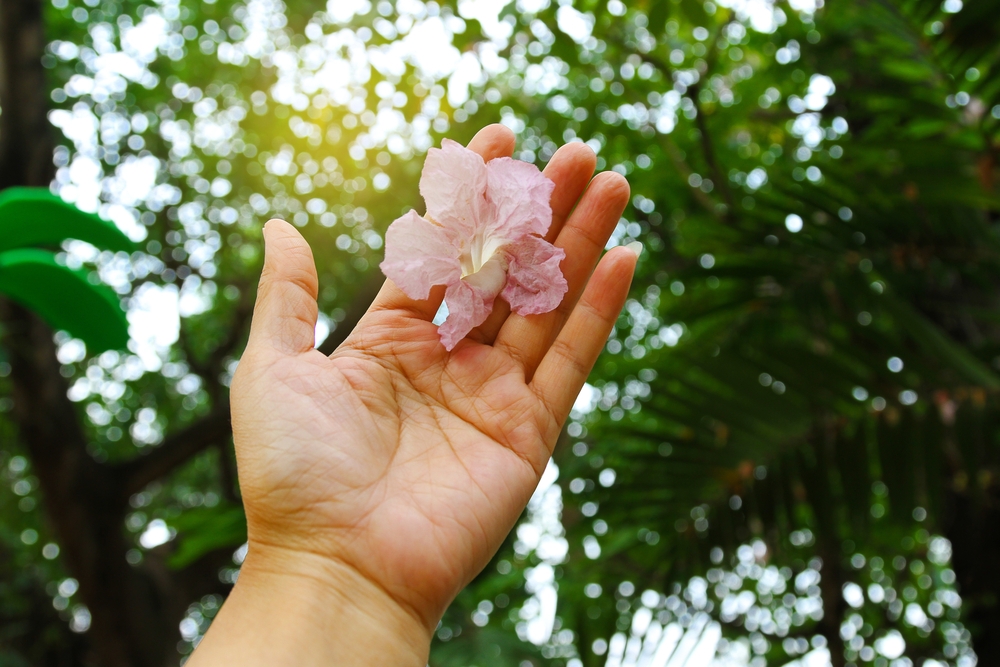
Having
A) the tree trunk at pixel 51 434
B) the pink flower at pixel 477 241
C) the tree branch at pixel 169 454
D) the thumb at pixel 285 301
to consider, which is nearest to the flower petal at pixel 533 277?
the pink flower at pixel 477 241

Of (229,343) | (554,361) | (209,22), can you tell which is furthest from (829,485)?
(209,22)

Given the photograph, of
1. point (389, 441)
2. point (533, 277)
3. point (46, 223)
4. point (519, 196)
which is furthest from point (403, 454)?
point (46, 223)

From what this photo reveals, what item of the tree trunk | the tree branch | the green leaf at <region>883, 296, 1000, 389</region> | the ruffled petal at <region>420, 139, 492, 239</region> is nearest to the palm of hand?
the ruffled petal at <region>420, 139, 492, 239</region>

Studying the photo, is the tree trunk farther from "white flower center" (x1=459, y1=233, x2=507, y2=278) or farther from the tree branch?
"white flower center" (x1=459, y1=233, x2=507, y2=278)

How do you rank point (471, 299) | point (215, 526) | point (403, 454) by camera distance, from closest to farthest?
point (403, 454)
point (471, 299)
point (215, 526)

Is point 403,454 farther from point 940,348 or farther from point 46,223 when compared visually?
point 940,348

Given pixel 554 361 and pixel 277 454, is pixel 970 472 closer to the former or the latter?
pixel 554 361
